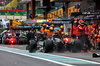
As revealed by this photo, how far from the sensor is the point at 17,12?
307 feet

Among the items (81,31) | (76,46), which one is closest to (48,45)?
(76,46)

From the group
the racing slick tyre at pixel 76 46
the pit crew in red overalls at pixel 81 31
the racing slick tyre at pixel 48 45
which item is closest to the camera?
the racing slick tyre at pixel 48 45

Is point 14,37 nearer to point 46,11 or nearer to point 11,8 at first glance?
point 46,11

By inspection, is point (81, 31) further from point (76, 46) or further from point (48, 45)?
point (48, 45)

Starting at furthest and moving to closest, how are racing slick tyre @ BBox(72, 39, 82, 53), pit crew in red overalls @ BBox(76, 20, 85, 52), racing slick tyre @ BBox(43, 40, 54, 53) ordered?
pit crew in red overalls @ BBox(76, 20, 85, 52)
racing slick tyre @ BBox(72, 39, 82, 53)
racing slick tyre @ BBox(43, 40, 54, 53)

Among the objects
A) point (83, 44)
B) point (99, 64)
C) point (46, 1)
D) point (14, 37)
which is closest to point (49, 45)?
point (83, 44)

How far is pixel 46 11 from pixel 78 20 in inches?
2056

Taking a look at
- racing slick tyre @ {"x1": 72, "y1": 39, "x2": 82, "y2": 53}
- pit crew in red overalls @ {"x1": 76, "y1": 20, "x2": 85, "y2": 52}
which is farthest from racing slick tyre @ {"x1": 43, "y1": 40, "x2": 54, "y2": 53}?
pit crew in red overalls @ {"x1": 76, "y1": 20, "x2": 85, "y2": 52}

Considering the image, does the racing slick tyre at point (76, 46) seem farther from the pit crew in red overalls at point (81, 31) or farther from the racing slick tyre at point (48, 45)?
the racing slick tyre at point (48, 45)

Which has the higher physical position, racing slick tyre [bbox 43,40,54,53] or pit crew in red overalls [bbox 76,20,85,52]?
pit crew in red overalls [bbox 76,20,85,52]

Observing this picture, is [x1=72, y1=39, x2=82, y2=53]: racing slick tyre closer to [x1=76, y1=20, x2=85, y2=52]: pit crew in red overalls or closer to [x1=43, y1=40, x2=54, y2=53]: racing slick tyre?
[x1=76, y1=20, x2=85, y2=52]: pit crew in red overalls

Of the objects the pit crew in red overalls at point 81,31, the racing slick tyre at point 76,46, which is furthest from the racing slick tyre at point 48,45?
the pit crew in red overalls at point 81,31

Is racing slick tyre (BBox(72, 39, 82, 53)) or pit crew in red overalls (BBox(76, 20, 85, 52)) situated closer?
racing slick tyre (BBox(72, 39, 82, 53))

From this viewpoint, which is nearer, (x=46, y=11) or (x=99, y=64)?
(x=99, y=64)
